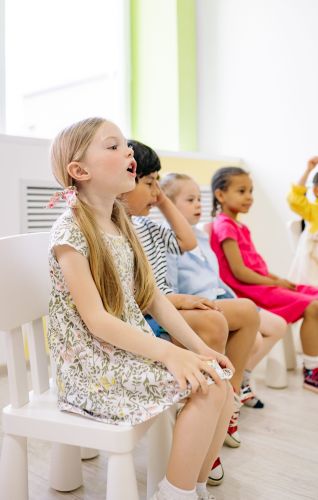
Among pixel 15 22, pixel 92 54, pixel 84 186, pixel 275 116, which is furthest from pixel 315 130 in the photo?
pixel 84 186

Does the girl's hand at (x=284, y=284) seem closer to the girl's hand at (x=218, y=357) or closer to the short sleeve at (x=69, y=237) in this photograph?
the girl's hand at (x=218, y=357)

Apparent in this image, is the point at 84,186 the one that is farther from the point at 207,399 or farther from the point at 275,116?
the point at 275,116

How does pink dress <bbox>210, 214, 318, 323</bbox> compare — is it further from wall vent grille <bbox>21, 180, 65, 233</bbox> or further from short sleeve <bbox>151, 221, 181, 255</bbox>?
wall vent grille <bbox>21, 180, 65, 233</bbox>

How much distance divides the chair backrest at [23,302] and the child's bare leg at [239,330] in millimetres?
561

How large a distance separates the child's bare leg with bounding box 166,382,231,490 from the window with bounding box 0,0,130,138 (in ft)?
7.51

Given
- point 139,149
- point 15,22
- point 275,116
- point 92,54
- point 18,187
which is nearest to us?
point 139,149

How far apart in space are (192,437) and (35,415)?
11.2 inches

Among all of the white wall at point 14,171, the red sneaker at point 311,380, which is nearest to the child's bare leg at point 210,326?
the red sneaker at point 311,380

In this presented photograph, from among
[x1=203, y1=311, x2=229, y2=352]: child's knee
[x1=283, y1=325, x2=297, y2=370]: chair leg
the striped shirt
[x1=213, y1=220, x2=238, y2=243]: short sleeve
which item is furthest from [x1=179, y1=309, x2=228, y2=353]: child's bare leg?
[x1=283, y1=325, x2=297, y2=370]: chair leg

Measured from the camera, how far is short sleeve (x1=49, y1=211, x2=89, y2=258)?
100cm

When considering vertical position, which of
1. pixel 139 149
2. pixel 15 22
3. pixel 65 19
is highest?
pixel 65 19

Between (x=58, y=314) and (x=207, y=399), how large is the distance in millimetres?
317

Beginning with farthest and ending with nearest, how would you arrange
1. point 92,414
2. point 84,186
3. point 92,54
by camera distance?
point 92,54
point 84,186
point 92,414

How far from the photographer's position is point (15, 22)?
274cm
